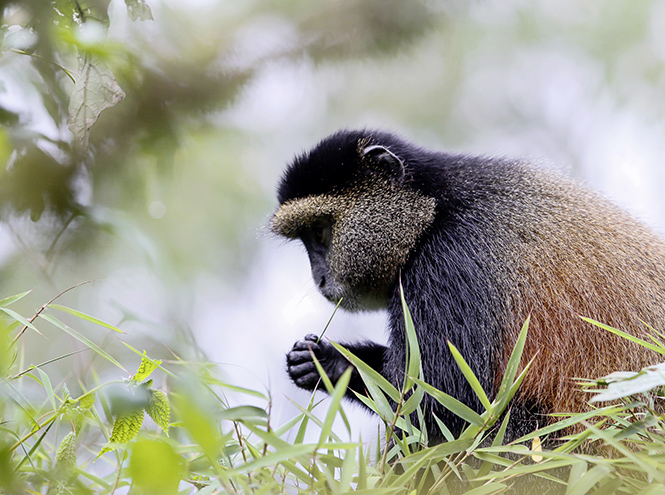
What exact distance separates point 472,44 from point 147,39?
7.15 metres

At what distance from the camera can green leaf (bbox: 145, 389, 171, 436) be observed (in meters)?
1.52

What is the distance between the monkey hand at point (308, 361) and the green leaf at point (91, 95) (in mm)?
1764

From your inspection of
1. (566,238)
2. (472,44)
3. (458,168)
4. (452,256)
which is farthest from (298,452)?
(472,44)

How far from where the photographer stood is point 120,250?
313 centimetres

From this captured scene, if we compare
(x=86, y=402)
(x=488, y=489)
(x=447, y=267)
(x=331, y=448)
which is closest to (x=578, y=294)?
(x=447, y=267)

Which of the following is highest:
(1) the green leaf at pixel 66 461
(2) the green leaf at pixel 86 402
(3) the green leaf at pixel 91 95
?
(3) the green leaf at pixel 91 95

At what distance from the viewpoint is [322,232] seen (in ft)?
11.7

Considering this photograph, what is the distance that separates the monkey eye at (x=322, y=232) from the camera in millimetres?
3498

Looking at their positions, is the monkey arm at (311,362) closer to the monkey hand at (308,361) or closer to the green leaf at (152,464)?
the monkey hand at (308,361)

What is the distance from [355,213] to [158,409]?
2013 mm

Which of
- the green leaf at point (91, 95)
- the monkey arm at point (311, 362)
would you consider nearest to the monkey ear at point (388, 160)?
the monkey arm at point (311, 362)

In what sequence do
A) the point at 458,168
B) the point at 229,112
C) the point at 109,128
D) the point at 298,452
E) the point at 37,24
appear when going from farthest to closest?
the point at 229,112 < the point at 458,168 < the point at 109,128 < the point at 37,24 < the point at 298,452

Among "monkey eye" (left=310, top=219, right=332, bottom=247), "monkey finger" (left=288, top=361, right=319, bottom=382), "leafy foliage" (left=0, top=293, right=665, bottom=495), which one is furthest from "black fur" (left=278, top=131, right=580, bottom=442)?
"leafy foliage" (left=0, top=293, right=665, bottom=495)

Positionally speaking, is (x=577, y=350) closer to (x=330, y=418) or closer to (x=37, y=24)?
(x=330, y=418)
